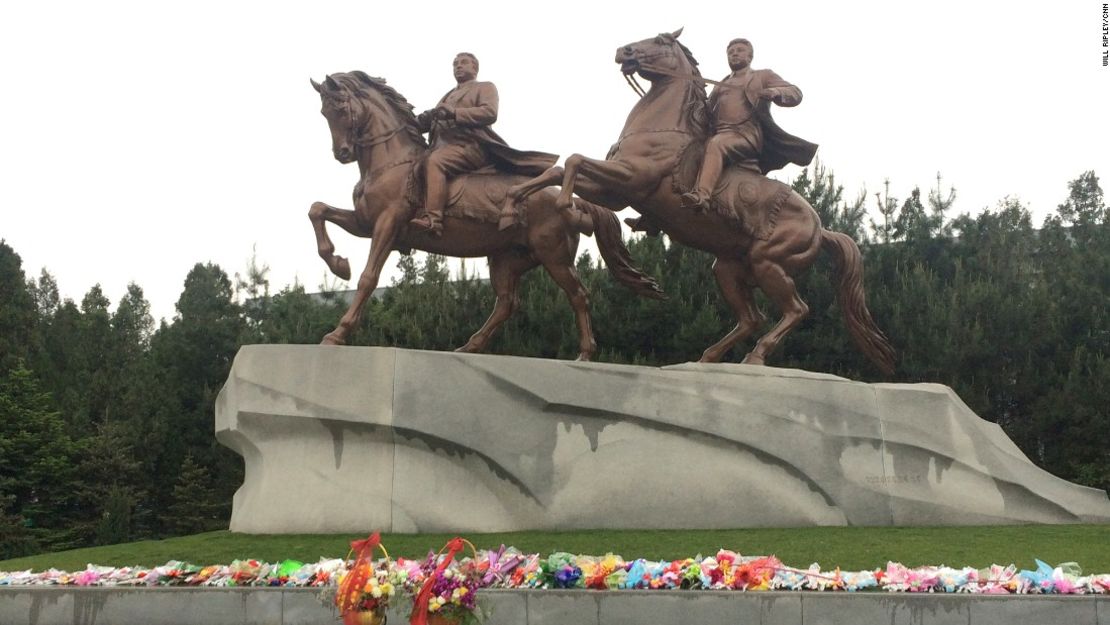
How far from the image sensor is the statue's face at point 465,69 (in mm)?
12688

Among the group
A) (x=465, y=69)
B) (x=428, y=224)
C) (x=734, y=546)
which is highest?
(x=465, y=69)

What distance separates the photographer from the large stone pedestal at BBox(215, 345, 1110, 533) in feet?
35.6

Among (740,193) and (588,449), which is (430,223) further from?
(740,193)

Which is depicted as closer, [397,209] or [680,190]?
[397,209]

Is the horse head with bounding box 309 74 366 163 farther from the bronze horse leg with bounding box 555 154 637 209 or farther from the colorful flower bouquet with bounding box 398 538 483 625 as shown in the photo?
the colorful flower bouquet with bounding box 398 538 483 625

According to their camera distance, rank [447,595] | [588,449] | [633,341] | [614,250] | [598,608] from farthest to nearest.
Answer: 1. [633,341]
2. [614,250]
3. [588,449]
4. [598,608]
5. [447,595]

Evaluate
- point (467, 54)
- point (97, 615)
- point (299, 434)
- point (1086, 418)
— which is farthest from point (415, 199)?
point (1086, 418)

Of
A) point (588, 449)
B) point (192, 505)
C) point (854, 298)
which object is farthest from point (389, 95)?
point (192, 505)

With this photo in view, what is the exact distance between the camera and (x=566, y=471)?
1120cm

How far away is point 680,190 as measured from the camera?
12070 mm

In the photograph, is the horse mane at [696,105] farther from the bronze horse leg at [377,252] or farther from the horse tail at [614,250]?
the bronze horse leg at [377,252]

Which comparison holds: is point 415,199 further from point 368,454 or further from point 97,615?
point 97,615

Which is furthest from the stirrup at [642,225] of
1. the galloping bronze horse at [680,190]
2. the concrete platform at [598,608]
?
the concrete platform at [598,608]

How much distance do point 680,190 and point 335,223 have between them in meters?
3.49
